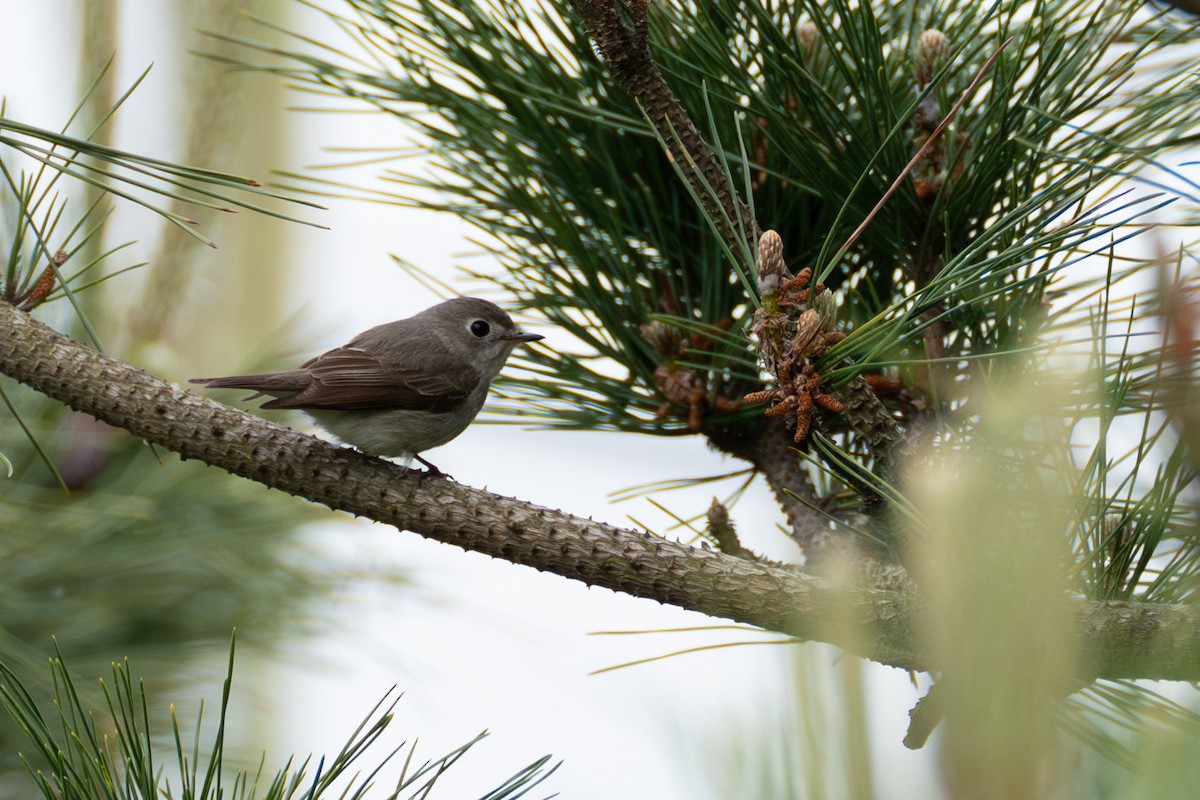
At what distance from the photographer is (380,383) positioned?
7.86 feet

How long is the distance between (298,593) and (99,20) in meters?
1.21

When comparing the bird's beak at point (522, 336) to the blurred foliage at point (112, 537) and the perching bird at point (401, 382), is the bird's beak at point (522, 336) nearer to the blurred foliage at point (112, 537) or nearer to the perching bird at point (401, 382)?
the perching bird at point (401, 382)

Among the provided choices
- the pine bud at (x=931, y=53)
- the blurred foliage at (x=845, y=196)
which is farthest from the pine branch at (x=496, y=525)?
the pine bud at (x=931, y=53)

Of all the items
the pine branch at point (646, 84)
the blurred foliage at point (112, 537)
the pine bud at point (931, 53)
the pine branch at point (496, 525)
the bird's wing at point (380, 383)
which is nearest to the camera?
the pine branch at point (496, 525)

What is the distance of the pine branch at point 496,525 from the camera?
117 centimetres

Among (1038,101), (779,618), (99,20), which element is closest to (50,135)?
(779,618)

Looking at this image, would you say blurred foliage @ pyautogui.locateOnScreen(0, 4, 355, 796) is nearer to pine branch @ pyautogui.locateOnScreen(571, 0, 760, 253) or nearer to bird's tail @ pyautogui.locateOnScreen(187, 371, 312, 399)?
bird's tail @ pyautogui.locateOnScreen(187, 371, 312, 399)

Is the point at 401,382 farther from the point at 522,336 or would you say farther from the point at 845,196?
the point at 845,196

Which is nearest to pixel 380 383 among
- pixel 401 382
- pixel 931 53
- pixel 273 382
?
pixel 401 382

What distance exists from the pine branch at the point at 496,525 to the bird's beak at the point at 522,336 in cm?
43

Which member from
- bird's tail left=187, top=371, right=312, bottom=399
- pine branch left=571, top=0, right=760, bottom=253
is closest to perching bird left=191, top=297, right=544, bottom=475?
bird's tail left=187, top=371, right=312, bottom=399

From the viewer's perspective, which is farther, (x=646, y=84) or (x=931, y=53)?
(x=931, y=53)

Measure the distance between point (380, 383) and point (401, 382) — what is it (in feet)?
0.16

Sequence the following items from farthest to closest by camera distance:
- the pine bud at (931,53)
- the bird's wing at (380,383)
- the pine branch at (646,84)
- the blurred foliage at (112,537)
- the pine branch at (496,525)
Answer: the bird's wing at (380,383)
the blurred foliage at (112,537)
the pine bud at (931,53)
the pine branch at (646,84)
the pine branch at (496,525)
